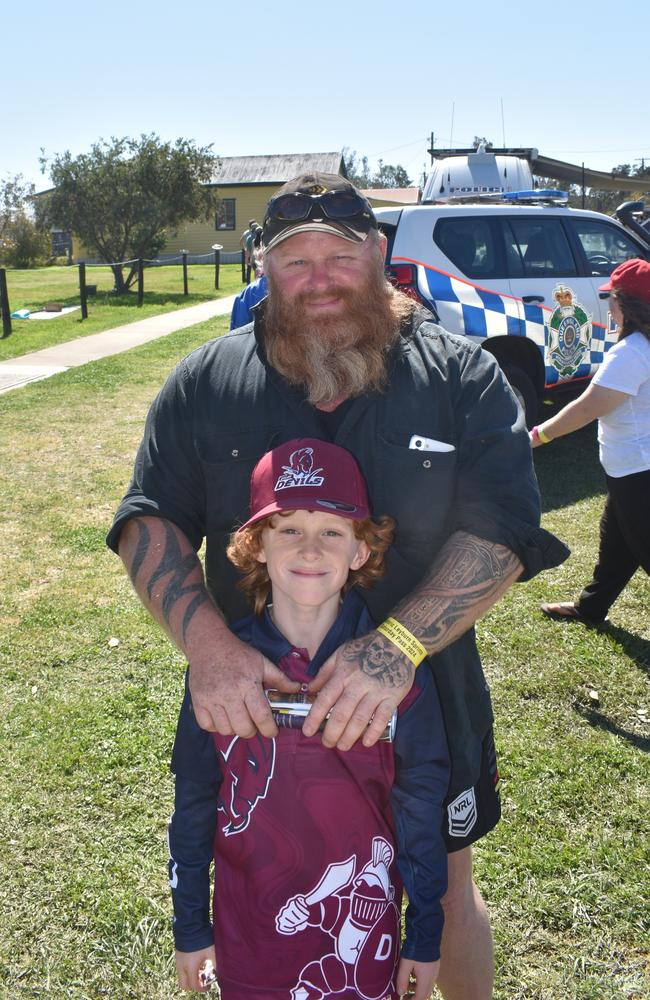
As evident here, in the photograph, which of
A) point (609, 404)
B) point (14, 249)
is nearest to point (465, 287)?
point (609, 404)

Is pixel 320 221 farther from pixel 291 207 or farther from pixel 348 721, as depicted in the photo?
pixel 348 721

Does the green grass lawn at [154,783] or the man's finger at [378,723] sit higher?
the man's finger at [378,723]

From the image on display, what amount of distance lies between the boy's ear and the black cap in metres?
0.78

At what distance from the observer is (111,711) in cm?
386


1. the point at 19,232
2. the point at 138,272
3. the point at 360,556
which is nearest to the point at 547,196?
the point at 360,556

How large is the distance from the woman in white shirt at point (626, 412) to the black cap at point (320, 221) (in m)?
2.04

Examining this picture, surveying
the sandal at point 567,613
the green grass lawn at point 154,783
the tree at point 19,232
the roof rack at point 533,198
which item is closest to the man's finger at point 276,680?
the green grass lawn at point 154,783

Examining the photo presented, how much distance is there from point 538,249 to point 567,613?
411cm

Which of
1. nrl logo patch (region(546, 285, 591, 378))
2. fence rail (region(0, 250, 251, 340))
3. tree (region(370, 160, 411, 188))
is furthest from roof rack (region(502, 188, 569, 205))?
tree (region(370, 160, 411, 188))

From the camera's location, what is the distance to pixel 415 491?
1.89 meters

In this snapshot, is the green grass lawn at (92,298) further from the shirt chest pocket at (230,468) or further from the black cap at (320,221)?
the shirt chest pocket at (230,468)

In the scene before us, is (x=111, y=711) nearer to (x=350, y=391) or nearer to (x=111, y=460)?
(x=350, y=391)

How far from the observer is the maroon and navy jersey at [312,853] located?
1.69 metres

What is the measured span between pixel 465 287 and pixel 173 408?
5.46 m
